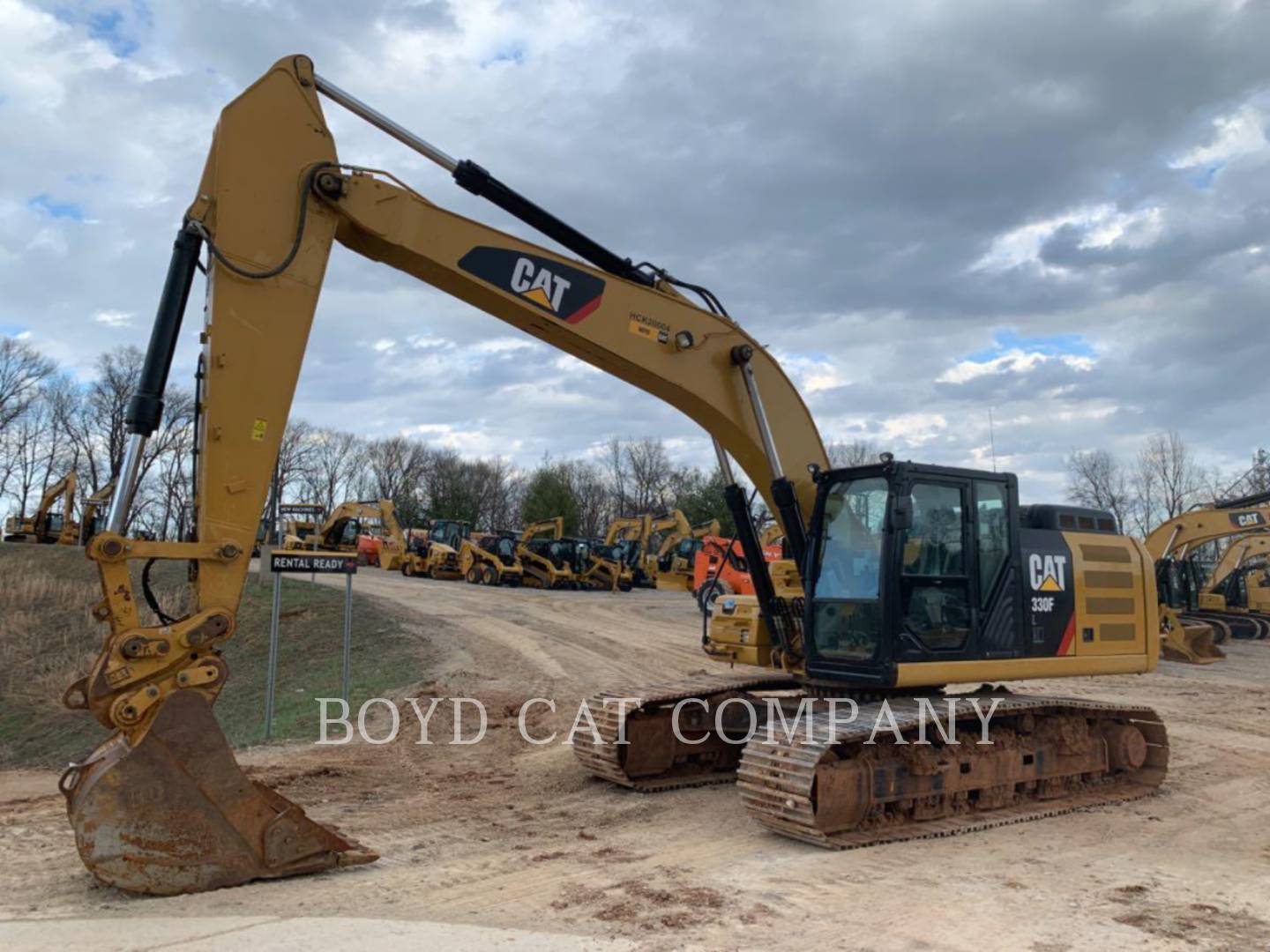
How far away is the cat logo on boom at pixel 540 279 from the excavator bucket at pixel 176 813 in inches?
128

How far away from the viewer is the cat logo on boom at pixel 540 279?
6773 millimetres

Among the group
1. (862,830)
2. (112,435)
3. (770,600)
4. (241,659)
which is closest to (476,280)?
(770,600)

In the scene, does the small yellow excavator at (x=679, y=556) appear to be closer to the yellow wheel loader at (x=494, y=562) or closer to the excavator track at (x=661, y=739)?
the yellow wheel loader at (x=494, y=562)

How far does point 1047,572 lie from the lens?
27.1 ft

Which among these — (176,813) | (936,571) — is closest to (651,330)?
(936,571)

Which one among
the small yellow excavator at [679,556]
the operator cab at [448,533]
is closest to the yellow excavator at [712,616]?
the small yellow excavator at [679,556]

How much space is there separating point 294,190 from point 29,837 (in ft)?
15.1

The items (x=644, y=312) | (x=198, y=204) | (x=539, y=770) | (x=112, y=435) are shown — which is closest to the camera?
(x=198, y=204)

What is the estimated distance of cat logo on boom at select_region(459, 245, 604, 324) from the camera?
22.2ft

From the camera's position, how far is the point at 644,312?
7.59 m

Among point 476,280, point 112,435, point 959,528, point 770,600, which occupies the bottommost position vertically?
point 770,600

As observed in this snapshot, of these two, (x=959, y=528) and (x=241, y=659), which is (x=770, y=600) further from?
(x=241, y=659)

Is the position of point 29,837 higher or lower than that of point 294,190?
lower

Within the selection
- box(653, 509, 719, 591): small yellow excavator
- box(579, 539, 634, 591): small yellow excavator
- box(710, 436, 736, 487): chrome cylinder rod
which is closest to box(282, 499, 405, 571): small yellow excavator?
box(579, 539, 634, 591): small yellow excavator
